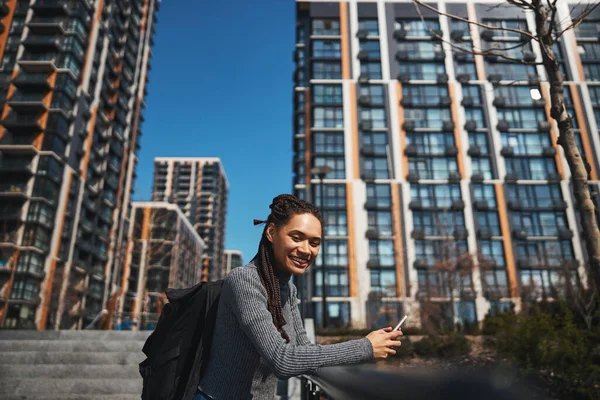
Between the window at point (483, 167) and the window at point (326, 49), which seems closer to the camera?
the window at point (483, 167)

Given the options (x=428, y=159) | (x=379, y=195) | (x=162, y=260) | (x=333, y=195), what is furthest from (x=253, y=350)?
(x=162, y=260)

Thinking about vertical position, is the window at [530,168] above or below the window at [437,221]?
above

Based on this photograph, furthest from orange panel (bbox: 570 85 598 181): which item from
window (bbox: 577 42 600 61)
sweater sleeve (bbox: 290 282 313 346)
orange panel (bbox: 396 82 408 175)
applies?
sweater sleeve (bbox: 290 282 313 346)

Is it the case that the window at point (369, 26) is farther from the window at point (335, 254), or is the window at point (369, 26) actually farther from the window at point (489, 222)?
the window at point (335, 254)

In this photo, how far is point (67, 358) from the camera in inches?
A: 231

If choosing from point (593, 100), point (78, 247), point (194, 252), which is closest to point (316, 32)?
point (593, 100)

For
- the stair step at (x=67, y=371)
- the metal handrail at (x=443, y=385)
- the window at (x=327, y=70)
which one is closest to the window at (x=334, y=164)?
the window at (x=327, y=70)

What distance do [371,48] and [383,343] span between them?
4824 centimetres

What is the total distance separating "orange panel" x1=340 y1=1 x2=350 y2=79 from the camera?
45.2 metres

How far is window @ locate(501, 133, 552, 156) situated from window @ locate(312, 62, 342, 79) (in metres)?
17.8

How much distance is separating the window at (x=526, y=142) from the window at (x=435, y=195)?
712 cm

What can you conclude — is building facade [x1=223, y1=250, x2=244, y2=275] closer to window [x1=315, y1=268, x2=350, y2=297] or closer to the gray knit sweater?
window [x1=315, y1=268, x2=350, y2=297]

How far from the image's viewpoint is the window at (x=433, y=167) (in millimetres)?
41094

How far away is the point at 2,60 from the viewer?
3956 cm
